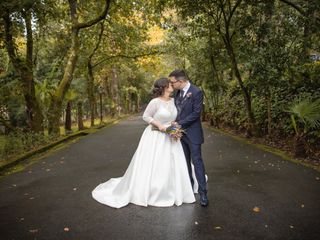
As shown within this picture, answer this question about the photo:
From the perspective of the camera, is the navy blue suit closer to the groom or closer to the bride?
the groom

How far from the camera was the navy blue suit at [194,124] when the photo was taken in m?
5.53

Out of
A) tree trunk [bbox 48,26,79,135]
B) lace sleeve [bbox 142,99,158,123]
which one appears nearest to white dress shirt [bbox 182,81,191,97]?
lace sleeve [bbox 142,99,158,123]

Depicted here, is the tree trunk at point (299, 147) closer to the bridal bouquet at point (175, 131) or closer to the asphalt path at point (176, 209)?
the asphalt path at point (176, 209)

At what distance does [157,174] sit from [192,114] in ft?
4.00

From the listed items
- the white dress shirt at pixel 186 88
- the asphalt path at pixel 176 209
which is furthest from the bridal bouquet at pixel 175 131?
the asphalt path at pixel 176 209

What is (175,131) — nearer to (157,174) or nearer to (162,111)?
(162,111)

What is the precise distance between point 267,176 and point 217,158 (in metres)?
2.56

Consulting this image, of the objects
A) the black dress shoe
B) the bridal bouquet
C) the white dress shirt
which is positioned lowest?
the black dress shoe

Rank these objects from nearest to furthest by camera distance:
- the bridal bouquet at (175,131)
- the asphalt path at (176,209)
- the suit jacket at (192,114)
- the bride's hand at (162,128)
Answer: the asphalt path at (176,209) < the suit jacket at (192,114) < the bridal bouquet at (175,131) < the bride's hand at (162,128)

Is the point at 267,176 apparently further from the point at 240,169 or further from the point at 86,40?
the point at 86,40

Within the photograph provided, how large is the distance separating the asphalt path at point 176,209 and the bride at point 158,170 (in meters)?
0.20

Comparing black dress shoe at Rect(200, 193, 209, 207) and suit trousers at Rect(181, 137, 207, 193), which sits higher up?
suit trousers at Rect(181, 137, 207, 193)

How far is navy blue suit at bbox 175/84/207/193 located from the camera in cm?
553

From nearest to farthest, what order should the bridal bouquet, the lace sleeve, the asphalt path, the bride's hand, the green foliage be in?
the asphalt path < the bridal bouquet < the bride's hand < the lace sleeve < the green foliage
